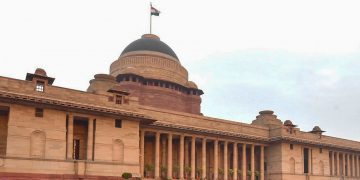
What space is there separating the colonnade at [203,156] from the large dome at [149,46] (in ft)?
58.6

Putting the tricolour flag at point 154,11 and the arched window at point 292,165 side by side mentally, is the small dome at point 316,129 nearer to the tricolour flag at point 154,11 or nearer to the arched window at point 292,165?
the arched window at point 292,165

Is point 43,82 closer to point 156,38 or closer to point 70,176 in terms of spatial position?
point 70,176

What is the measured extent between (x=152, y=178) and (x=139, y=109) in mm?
8643

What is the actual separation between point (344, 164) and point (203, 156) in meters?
28.6

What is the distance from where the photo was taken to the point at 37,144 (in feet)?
119

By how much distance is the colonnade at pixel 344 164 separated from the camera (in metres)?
65.2

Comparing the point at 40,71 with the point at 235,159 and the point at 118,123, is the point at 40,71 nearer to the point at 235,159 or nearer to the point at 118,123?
the point at 118,123

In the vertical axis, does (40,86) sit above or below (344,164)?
above

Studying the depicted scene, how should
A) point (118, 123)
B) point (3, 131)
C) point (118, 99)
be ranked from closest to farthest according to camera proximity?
point (3, 131)
point (118, 123)
point (118, 99)

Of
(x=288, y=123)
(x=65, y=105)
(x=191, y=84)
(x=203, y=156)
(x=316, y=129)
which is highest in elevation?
(x=191, y=84)

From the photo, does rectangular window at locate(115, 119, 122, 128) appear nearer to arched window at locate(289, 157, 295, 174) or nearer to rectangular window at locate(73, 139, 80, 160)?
rectangular window at locate(73, 139, 80, 160)

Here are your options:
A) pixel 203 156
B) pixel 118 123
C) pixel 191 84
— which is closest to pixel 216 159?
pixel 203 156

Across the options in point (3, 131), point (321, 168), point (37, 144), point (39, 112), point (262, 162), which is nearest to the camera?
point (37, 144)

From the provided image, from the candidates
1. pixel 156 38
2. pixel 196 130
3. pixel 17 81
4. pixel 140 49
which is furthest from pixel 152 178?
pixel 156 38
